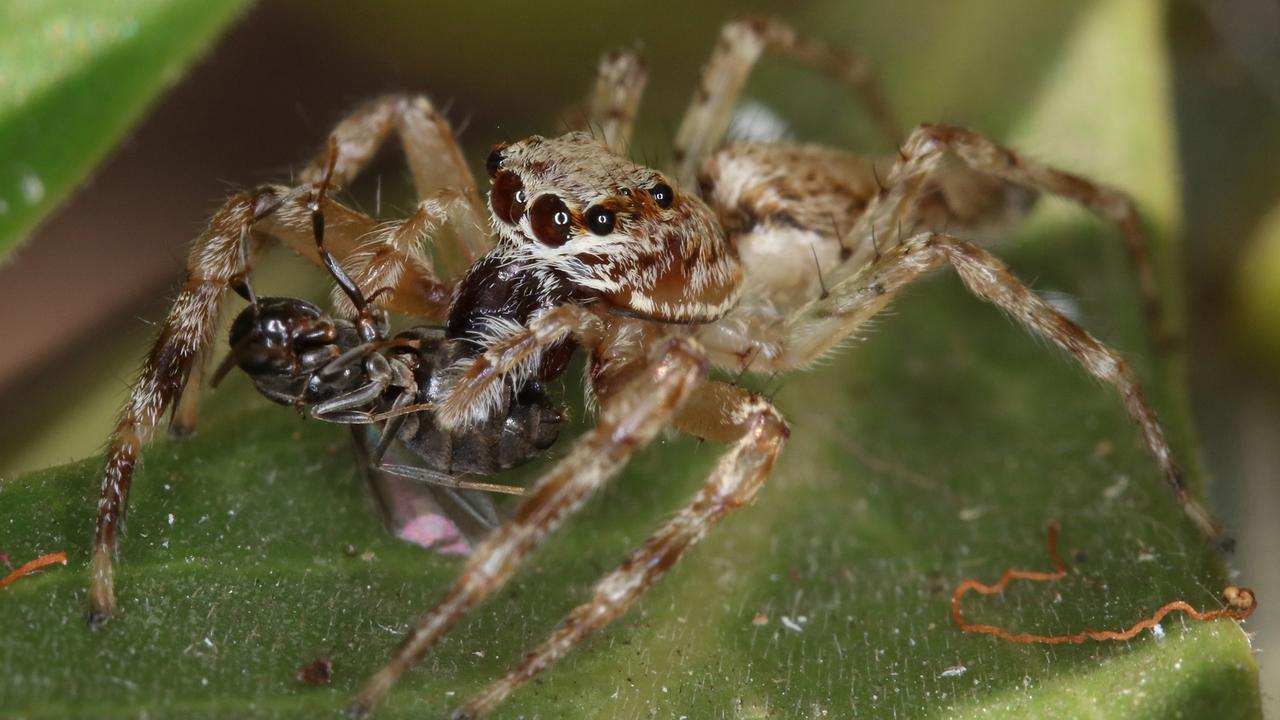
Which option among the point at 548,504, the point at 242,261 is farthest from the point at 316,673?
the point at 242,261

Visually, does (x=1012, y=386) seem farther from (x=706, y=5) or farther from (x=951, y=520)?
(x=706, y=5)

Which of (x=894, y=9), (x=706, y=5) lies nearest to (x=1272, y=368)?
(x=894, y=9)

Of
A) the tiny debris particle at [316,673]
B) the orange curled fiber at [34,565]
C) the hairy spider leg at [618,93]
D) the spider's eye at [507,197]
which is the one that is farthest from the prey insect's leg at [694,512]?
the hairy spider leg at [618,93]

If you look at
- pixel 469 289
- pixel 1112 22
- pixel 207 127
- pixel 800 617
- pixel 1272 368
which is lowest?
pixel 207 127

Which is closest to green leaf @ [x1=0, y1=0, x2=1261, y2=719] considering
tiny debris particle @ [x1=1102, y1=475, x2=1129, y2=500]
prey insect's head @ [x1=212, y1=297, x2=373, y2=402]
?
tiny debris particle @ [x1=1102, y1=475, x2=1129, y2=500]

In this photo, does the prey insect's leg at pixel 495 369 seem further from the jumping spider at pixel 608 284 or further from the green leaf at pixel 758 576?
the green leaf at pixel 758 576

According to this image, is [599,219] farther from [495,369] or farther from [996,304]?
[996,304]
